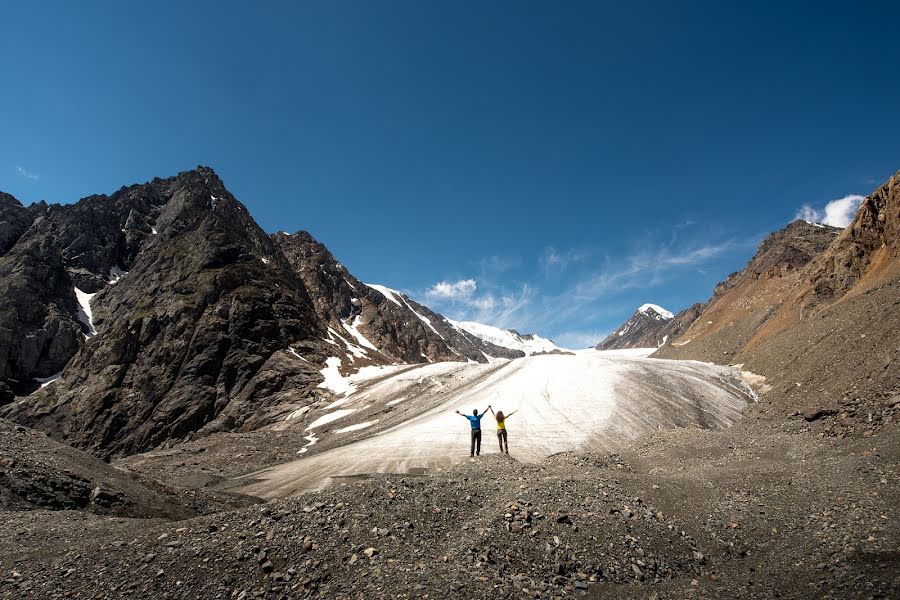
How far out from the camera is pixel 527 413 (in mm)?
35219

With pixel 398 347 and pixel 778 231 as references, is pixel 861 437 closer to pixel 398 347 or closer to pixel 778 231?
pixel 398 347

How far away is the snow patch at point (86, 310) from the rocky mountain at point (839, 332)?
6060 inches

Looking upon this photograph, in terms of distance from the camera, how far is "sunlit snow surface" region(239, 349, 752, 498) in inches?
1053

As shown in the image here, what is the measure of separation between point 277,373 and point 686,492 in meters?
76.7

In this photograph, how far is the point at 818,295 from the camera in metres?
59.8

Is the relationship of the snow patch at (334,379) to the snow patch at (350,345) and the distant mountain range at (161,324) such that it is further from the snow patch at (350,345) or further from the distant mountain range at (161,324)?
the snow patch at (350,345)

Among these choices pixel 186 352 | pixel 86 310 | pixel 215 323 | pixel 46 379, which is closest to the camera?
pixel 186 352

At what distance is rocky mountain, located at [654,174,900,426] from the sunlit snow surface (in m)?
5.39

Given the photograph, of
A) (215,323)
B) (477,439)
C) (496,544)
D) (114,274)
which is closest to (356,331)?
(215,323)

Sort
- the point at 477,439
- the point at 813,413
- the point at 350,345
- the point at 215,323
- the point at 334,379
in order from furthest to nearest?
1. the point at 350,345
2. the point at 215,323
3. the point at 334,379
4. the point at 813,413
5. the point at 477,439

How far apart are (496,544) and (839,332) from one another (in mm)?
38071

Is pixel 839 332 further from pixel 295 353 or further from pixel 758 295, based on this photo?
pixel 758 295

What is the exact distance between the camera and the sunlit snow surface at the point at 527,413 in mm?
26750

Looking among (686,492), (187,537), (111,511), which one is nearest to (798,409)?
(686,492)
